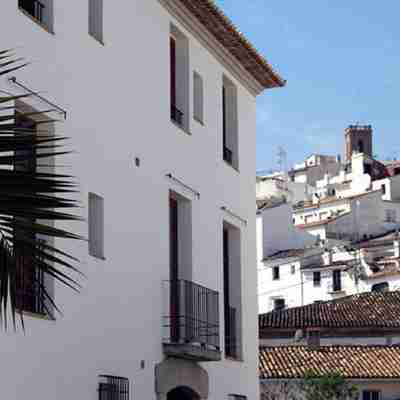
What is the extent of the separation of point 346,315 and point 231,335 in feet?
107

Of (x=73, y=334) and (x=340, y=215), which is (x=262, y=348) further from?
(x=340, y=215)

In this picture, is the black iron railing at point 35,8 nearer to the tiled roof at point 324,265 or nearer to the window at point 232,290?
the window at point 232,290

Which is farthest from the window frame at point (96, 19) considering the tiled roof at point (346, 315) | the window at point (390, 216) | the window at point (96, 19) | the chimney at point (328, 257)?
the window at point (390, 216)

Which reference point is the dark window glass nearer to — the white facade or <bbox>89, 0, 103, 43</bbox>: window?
the white facade

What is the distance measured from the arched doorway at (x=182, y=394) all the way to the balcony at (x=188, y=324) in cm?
64

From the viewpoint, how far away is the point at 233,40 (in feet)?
78.2

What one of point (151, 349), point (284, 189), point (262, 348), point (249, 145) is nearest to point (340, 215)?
point (284, 189)

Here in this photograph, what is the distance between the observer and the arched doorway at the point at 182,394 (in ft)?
70.1

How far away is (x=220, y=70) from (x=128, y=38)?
207 inches

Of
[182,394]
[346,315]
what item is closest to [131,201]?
[182,394]

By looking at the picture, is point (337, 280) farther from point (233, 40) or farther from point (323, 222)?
point (233, 40)

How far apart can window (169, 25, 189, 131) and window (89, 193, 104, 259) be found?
4391 millimetres

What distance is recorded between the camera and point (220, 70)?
80.0 feet

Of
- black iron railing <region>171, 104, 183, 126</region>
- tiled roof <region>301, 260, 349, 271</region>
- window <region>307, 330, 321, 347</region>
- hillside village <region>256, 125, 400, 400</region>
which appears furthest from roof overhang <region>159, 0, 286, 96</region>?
tiled roof <region>301, 260, 349, 271</region>
